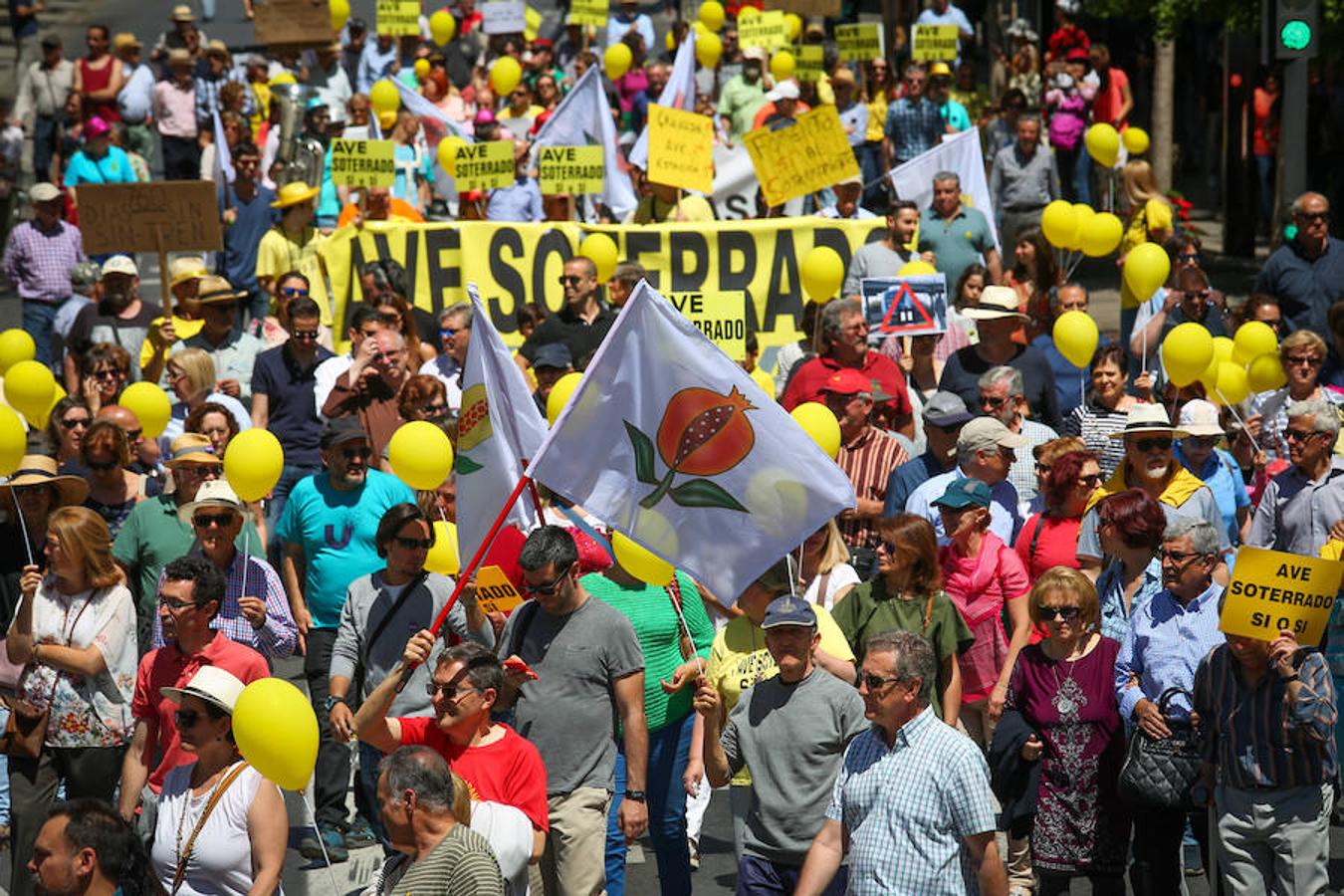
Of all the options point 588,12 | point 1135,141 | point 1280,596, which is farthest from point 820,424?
point 588,12

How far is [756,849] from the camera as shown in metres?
7.14

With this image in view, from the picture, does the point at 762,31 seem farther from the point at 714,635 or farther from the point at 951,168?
the point at 714,635

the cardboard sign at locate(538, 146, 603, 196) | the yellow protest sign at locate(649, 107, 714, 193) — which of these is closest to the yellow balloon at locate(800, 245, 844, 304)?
the yellow protest sign at locate(649, 107, 714, 193)

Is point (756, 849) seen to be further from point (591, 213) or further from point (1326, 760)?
point (591, 213)

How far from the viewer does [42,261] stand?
16.1 meters

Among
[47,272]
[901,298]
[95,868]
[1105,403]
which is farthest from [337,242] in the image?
[95,868]

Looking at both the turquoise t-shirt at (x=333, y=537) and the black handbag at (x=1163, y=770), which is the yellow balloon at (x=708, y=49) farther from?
the black handbag at (x=1163, y=770)

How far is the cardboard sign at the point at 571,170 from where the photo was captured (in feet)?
51.6

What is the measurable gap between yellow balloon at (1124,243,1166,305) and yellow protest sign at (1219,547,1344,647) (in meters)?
5.53

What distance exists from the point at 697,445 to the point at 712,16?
1625cm

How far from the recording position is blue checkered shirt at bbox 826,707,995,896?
6152 millimetres

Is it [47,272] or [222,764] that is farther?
[47,272]

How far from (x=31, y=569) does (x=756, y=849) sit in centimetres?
301

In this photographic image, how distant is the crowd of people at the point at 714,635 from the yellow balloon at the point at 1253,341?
0.25m
